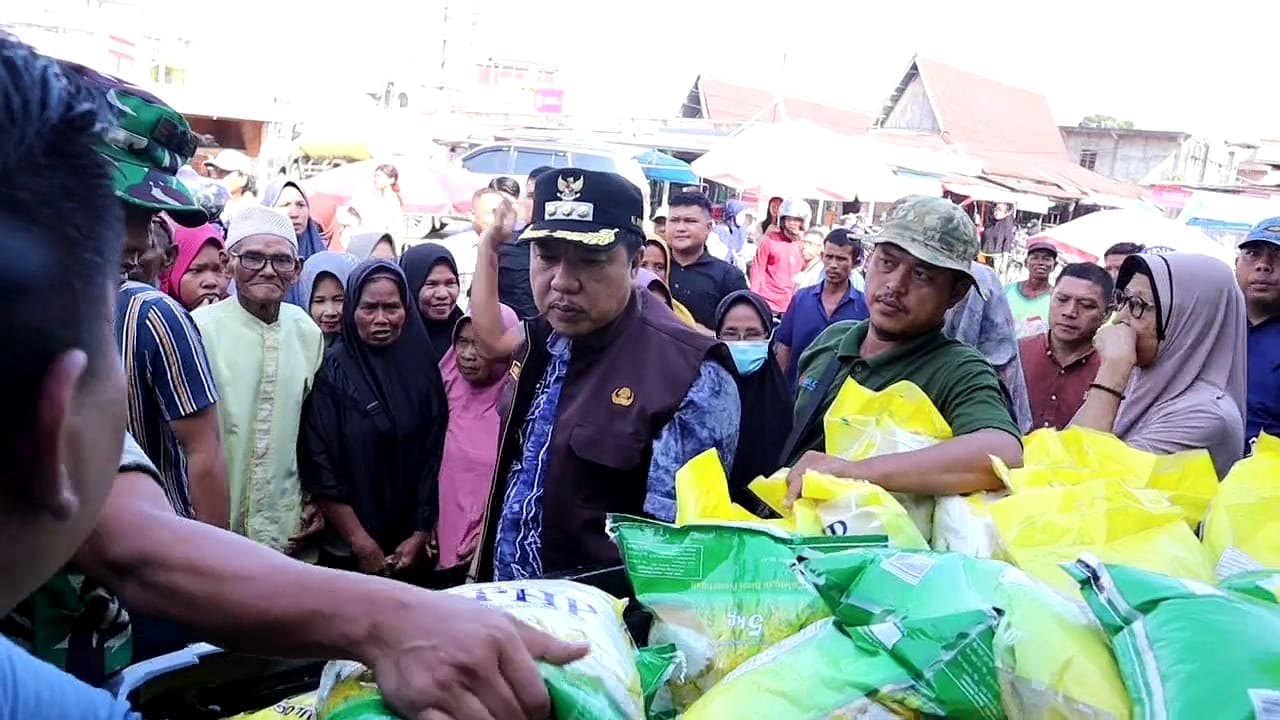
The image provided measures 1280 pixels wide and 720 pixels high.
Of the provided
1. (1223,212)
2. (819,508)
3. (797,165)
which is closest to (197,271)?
(819,508)

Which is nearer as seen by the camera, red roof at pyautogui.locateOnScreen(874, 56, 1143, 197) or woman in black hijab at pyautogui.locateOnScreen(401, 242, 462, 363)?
woman in black hijab at pyautogui.locateOnScreen(401, 242, 462, 363)

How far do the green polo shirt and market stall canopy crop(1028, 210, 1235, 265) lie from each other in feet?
28.8

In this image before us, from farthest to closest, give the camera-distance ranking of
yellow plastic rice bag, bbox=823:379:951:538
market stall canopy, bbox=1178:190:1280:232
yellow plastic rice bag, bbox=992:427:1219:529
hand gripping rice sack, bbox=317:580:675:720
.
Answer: market stall canopy, bbox=1178:190:1280:232 → yellow plastic rice bag, bbox=823:379:951:538 → yellow plastic rice bag, bbox=992:427:1219:529 → hand gripping rice sack, bbox=317:580:675:720

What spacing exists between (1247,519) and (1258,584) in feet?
1.17

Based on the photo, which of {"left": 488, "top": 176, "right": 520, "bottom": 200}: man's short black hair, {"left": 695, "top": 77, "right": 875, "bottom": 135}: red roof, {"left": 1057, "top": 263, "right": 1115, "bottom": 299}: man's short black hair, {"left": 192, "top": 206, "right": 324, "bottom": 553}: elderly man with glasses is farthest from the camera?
{"left": 695, "top": 77, "right": 875, "bottom": 135}: red roof

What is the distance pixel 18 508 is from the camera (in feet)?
2.07

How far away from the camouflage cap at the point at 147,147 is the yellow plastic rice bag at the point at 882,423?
4.52ft

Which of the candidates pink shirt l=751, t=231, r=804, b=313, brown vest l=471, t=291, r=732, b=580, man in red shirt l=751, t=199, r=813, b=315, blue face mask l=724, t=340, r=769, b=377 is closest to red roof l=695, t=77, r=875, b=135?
man in red shirt l=751, t=199, r=813, b=315

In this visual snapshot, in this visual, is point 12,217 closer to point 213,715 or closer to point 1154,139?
point 213,715

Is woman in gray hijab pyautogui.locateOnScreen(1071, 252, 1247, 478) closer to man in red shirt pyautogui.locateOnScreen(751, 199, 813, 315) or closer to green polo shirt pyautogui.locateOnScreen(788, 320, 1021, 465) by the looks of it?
green polo shirt pyautogui.locateOnScreen(788, 320, 1021, 465)

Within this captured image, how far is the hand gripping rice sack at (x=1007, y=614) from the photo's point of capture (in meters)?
1.31

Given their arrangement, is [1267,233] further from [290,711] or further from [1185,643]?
[290,711]

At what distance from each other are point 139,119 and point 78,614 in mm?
802

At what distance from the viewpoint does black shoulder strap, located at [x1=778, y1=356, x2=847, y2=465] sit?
2617 millimetres
